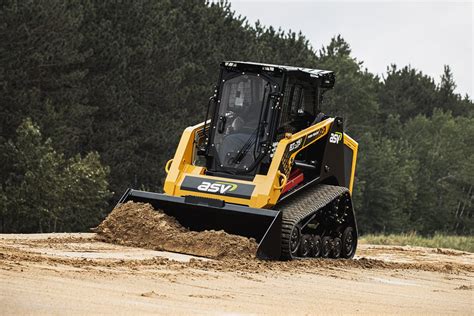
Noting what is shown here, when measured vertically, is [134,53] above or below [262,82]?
above

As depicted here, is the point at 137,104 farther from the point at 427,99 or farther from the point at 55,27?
the point at 427,99

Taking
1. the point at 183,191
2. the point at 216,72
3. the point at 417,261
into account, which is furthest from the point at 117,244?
the point at 216,72

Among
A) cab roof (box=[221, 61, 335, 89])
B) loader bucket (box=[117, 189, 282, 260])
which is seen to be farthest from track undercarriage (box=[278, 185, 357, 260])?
cab roof (box=[221, 61, 335, 89])

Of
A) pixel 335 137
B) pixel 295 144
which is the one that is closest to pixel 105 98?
pixel 335 137

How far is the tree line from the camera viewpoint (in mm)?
40781

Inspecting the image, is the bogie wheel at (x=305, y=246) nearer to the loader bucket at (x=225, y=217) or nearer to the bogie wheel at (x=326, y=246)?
the bogie wheel at (x=326, y=246)

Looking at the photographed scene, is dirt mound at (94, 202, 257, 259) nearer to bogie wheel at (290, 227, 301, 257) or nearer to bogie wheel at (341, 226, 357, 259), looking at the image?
bogie wheel at (290, 227, 301, 257)

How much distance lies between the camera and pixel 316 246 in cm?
1798

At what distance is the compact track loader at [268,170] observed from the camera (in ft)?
55.4

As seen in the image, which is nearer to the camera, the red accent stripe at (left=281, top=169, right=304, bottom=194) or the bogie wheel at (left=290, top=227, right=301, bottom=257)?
the bogie wheel at (left=290, top=227, right=301, bottom=257)

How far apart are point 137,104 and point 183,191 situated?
3259cm

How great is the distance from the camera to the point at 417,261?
20.5 m

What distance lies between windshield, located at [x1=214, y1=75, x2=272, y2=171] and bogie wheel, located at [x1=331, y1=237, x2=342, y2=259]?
2180 millimetres

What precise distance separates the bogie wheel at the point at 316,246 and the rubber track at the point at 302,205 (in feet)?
2.00
